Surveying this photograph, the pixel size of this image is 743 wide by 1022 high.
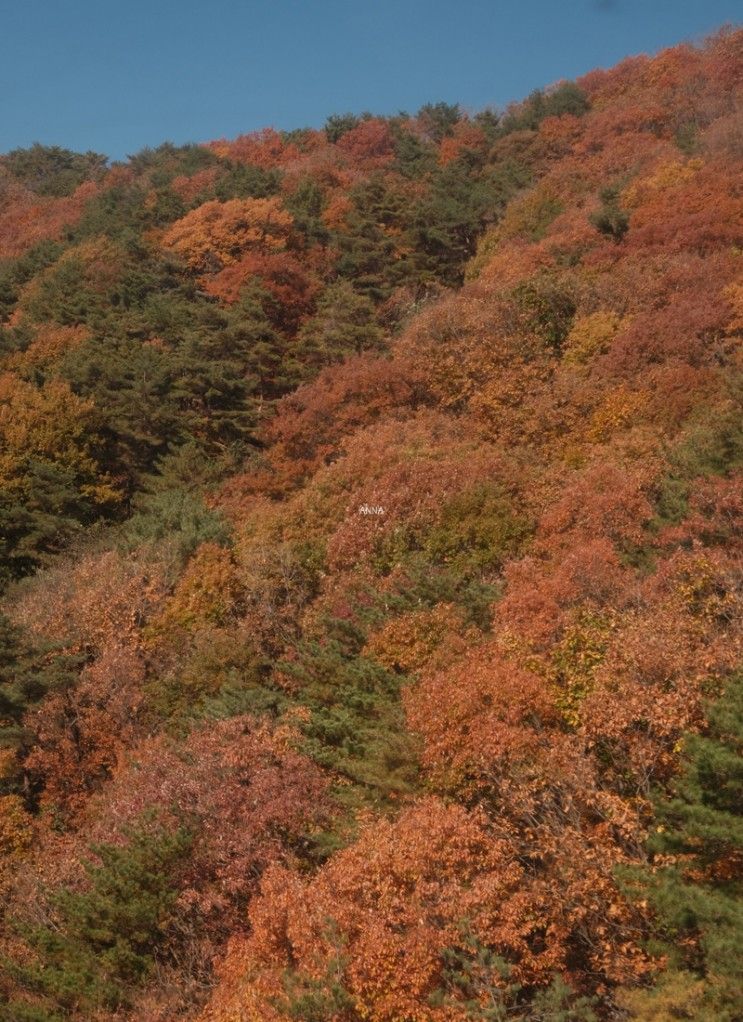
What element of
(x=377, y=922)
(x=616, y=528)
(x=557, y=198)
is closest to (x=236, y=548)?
(x=616, y=528)

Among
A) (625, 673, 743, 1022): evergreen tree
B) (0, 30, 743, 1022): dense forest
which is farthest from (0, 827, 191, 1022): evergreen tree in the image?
(625, 673, 743, 1022): evergreen tree

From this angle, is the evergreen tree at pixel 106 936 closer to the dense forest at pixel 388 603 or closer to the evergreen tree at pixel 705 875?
the dense forest at pixel 388 603

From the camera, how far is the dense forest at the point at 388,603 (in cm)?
1305

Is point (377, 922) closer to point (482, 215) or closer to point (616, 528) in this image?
point (616, 528)

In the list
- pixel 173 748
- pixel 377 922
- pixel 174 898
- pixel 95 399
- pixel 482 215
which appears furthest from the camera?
pixel 482 215

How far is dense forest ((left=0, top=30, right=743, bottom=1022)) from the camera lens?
13055mm

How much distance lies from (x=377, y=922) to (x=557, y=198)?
50.1m

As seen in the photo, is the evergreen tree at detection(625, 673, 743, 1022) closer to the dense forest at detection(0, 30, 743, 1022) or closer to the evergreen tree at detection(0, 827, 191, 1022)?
the dense forest at detection(0, 30, 743, 1022)

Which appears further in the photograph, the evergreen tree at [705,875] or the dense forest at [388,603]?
the dense forest at [388,603]

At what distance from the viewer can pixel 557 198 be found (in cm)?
5388

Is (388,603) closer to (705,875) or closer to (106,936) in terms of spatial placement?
(106,936)

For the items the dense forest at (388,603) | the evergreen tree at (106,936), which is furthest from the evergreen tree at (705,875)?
the evergreen tree at (106,936)

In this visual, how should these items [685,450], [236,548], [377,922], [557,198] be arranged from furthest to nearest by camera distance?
1. [557,198]
2. [236,548]
3. [685,450]
4. [377,922]

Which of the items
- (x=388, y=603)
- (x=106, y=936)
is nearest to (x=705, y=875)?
(x=106, y=936)
